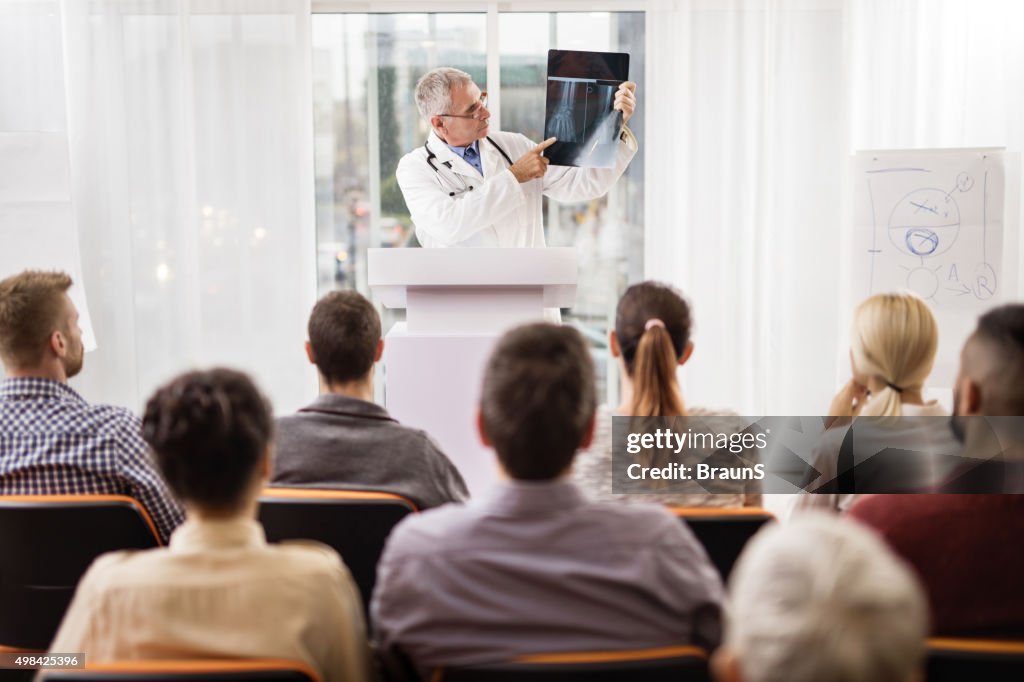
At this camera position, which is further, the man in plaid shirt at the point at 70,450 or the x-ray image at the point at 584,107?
the x-ray image at the point at 584,107

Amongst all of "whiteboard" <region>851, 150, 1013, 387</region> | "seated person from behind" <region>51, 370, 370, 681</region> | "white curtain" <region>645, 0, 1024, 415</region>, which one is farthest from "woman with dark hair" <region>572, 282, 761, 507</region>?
"white curtain" <region>645, 0, 1024, 415</region>

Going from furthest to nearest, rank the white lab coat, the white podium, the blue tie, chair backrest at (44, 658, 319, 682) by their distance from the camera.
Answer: the blue tie < the white lab coat < the white podium < chair backrest at (44, 658, 319, 682)

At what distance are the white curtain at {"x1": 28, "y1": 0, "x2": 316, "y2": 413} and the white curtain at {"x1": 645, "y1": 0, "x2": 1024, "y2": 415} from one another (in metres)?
1.75

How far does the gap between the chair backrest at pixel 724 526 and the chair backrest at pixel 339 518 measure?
490mm

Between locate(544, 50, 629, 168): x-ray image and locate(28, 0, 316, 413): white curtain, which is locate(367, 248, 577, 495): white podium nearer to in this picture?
locate(544, 50, 629, 168): x-ray image

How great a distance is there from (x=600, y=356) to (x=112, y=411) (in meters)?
3.32

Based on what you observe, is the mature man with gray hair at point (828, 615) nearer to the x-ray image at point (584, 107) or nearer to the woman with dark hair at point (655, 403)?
the woman with dark hair at point (655, 403)

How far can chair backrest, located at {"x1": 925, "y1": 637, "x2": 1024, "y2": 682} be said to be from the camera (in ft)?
3.40

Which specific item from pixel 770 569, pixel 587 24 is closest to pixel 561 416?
pixel 770 569

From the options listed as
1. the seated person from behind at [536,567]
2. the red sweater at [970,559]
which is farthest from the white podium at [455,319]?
the red sweater at [970,559]

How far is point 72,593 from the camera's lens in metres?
1.74

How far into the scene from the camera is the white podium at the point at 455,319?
8.11 ft

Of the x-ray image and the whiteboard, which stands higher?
the x-ray image

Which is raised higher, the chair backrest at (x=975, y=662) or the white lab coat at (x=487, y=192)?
the white lab coat at (x=487, y=192)
